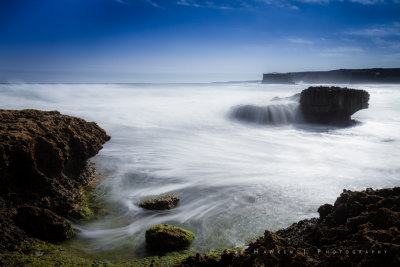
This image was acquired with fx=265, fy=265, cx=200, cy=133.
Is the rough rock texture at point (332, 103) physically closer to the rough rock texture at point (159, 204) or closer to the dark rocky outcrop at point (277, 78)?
the rough rock texture at point (159, 204)

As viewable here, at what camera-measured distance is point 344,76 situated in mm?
98438

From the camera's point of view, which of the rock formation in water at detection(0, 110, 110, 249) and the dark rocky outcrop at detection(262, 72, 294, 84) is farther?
the dark rocky outcrop at detection(262, 72, 294, 84)

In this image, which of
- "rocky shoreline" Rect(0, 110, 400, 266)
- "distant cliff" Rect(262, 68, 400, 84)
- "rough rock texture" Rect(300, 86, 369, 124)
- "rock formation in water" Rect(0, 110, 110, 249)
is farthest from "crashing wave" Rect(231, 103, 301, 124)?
"distant cliff" Rect(262, 68, 400, 84)

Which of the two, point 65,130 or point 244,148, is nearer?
point 65,130

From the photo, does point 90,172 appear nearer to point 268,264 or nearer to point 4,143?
point 4,143

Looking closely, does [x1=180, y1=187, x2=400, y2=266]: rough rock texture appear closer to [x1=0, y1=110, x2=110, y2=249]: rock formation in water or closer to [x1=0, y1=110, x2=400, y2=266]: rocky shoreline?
[x1=0, y1=110, x2=400, y2=266]: rocky shoreline

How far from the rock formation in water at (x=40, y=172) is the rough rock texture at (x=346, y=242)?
6.77 ft

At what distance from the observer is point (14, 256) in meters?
2.81

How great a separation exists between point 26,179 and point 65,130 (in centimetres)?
134

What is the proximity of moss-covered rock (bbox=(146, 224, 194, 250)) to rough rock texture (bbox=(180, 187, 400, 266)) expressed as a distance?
2.66 feet

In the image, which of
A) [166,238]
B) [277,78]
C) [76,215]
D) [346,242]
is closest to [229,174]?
[166,238]

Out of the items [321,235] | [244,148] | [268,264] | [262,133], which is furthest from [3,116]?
[262,133]

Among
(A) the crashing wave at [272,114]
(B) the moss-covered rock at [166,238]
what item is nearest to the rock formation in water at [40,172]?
(B) the moss-covered rock at [166,238]

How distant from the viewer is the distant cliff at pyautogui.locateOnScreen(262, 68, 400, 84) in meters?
82.8
